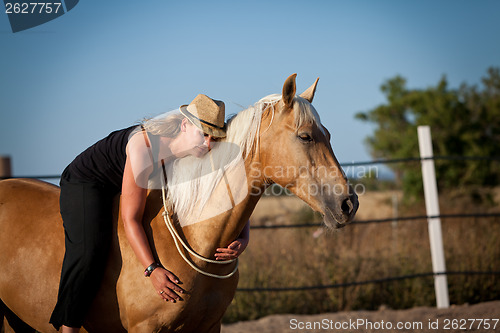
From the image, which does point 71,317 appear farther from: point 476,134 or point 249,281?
point 476,134

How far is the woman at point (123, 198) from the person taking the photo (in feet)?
7.39

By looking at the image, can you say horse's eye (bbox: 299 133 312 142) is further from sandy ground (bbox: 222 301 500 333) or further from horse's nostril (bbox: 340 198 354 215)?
sandy ground (bbox: 222 301 500 333)

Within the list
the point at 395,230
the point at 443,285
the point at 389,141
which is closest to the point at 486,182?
the point at 389,141

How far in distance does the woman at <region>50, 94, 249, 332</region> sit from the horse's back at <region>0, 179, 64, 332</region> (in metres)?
0.21

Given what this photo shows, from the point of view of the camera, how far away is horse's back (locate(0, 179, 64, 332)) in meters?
2.57

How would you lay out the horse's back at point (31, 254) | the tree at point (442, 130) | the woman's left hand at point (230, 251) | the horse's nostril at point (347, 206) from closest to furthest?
the horse's nostril at point (347, 206) → the woman's left hand at point (230, 251) → the horse's back at point (31, 254) → the tree at point (442, 130)

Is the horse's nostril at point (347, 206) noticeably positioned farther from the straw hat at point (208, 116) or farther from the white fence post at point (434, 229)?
the white fence post at point (434, 229)

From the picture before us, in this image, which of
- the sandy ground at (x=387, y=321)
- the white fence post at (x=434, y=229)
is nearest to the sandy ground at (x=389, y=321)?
the sandy ground at (x=387, y=321)

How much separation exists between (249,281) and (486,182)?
12.3 meters

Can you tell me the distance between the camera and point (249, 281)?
5.37 meters

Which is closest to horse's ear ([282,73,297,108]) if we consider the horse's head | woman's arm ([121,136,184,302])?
the horse's head

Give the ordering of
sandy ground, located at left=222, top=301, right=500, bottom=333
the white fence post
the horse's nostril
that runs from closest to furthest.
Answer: the horse's nostril
sandy ground, located at left=222, top=301, right=500, bottom=333
the white fence post

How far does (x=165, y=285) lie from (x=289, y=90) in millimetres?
1130

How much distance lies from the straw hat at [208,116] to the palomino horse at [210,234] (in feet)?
0.22
